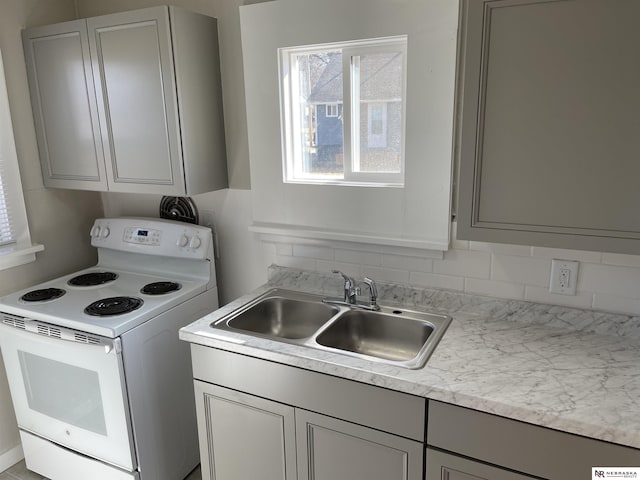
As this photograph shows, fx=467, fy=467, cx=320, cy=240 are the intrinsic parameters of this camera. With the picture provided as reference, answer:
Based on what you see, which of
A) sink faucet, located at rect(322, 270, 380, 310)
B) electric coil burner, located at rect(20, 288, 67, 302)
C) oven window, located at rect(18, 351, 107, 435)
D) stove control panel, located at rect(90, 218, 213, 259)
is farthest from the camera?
stove control panel, located at rect(90, 218, 213, 259)

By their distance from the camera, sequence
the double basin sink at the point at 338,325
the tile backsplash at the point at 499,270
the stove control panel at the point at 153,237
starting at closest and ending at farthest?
the tile backsplash at the point at 499,270
the double basin sink at the point at 338,325
the stove control panel at the point at 153,237

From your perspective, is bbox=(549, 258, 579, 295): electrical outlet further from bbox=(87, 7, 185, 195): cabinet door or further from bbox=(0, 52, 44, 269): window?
bbox=(0, 52, 44, 269): window

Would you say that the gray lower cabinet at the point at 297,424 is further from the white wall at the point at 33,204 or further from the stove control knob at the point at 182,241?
the white wall at the point at 33,204

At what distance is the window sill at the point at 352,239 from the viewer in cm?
189

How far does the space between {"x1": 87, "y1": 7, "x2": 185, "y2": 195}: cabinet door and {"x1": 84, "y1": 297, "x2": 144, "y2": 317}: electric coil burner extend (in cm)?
51

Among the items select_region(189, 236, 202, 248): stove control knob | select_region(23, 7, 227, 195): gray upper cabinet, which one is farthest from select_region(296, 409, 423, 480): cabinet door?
select_region(23, 7, 227, 195): gray upper cabinet

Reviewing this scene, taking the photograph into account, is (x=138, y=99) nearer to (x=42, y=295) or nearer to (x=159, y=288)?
(x=159, y=288)

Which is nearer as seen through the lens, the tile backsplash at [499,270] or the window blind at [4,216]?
the tile backsplash at [499,270]

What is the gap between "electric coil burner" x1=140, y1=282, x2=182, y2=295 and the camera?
2.22 meters

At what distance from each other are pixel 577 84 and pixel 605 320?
87 centimetres

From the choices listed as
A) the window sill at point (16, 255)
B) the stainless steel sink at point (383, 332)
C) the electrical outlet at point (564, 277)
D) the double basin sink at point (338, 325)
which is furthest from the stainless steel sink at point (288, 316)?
the window sill at point (16, 255)

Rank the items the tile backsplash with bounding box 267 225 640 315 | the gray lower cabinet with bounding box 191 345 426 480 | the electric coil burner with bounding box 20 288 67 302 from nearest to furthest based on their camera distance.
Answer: the gray lower cabinet with bounding box 191 345 426 480 < the tile backsplash with bounding box 267 225 640 315 < the electric coil burner with bounding box 20 288 67 302

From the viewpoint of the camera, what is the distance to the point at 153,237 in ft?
7.86

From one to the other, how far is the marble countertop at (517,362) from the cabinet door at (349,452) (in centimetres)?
20
